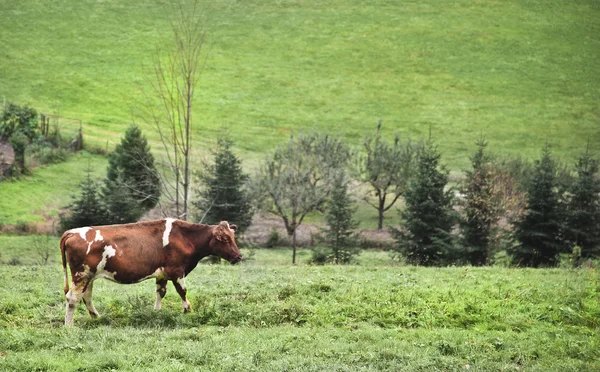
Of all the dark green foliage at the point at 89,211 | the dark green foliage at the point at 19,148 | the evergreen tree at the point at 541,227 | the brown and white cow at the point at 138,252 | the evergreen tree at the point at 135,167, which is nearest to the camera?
the brown and white cow at the point at 138,252

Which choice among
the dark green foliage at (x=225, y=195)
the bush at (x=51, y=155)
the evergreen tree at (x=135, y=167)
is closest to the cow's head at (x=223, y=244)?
the dark green foliage at (x=225, y=195)

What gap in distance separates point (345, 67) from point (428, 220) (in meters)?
63.9

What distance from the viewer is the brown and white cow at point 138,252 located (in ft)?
50.4

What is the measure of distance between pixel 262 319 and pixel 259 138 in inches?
2532

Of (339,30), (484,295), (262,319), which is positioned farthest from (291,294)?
(339,30)

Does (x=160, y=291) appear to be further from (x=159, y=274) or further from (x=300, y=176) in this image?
(x=300, y=176)

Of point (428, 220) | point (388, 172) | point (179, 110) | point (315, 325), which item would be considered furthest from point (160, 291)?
point (388, 172)

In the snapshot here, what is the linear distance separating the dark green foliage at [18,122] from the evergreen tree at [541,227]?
1738 inches

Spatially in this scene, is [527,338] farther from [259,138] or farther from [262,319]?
[259,138]

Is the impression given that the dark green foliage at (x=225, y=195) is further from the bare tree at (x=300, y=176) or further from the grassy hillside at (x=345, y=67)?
the grassy hillside at (x=345, y=67)

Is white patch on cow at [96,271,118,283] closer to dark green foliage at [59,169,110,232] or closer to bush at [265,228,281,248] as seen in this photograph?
dark green foliage at [59,169,110,232]

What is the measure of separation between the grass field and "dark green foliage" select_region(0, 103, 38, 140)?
41130 millimetres

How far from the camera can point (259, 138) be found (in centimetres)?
7969

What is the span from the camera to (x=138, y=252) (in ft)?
52.4
